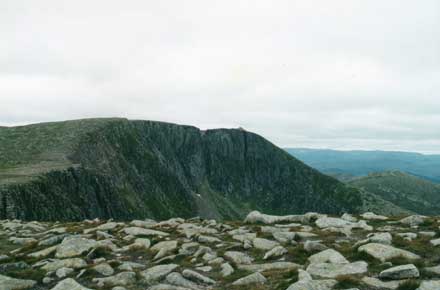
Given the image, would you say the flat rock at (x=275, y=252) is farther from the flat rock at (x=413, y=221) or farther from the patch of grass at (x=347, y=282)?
the flat rock at (x=413, y=221)

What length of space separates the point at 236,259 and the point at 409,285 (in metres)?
7.16

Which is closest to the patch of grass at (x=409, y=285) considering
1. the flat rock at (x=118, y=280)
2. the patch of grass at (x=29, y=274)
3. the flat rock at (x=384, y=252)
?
the flat rock at (x=384, y=252)

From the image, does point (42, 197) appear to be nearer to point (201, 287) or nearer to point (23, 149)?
point (23, 149)

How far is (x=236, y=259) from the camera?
16.7 meters

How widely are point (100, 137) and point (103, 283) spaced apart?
17837 cm

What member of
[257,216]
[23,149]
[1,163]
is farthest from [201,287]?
[23,149]

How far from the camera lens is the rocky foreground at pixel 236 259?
13195 millimetres

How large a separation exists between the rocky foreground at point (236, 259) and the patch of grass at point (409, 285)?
28 mm

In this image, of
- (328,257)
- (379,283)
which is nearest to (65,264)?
(328,257)

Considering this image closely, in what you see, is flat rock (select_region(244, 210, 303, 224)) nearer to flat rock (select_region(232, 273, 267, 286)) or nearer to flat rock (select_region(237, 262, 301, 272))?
flat rock (select_region(237, 262, 301, 272))

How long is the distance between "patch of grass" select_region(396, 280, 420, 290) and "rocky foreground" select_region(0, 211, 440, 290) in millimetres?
28

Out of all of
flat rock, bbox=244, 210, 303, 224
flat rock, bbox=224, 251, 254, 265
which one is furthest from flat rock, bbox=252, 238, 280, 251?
flat rock, bbox=244, 210, 303, 224

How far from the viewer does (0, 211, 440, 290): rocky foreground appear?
13.2 m

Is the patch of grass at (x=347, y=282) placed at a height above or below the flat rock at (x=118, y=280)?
above
